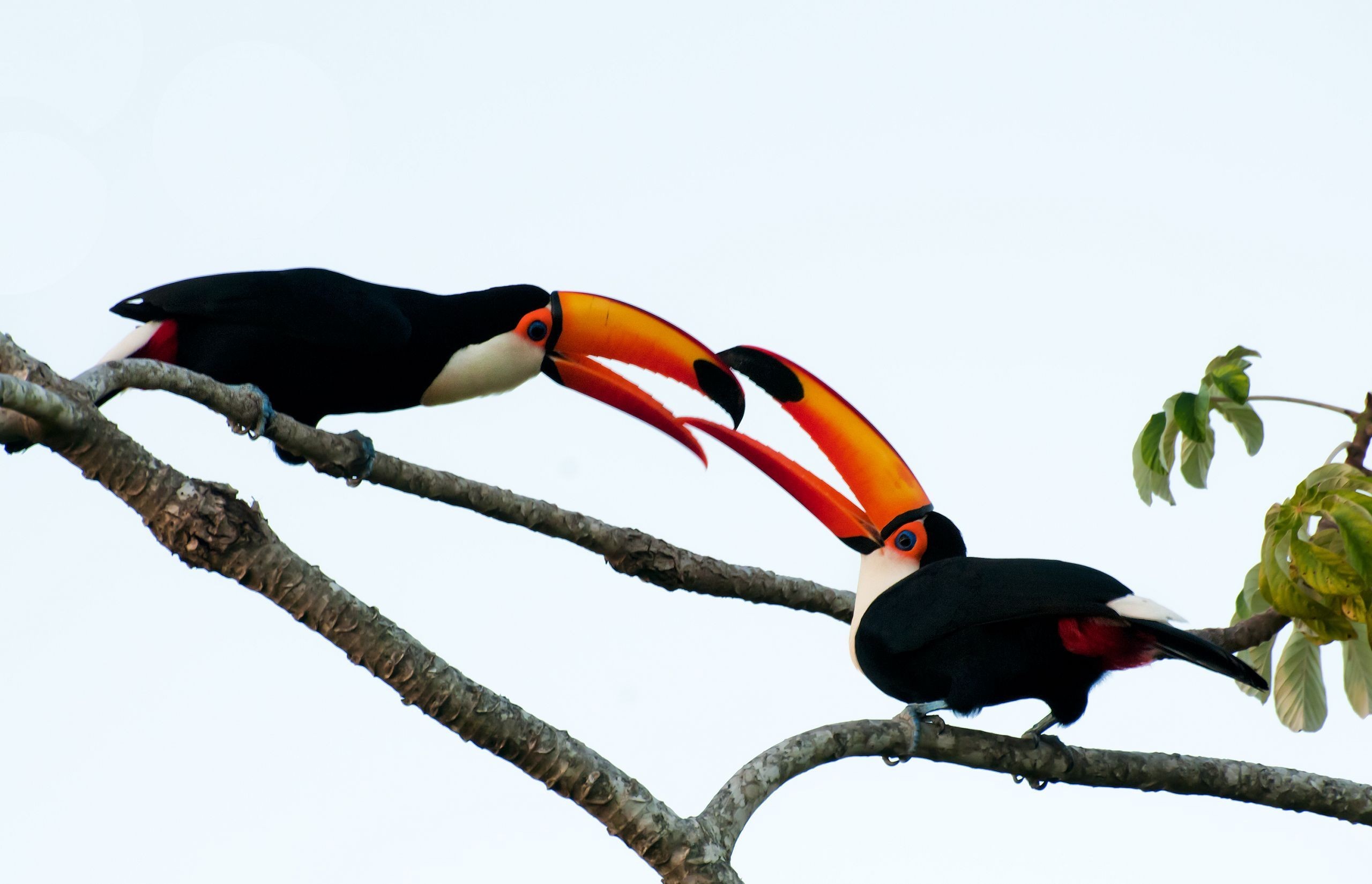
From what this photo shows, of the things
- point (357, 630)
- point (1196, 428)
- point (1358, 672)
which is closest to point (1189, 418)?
point (1196, 428)

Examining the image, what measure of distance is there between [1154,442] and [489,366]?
2575mm

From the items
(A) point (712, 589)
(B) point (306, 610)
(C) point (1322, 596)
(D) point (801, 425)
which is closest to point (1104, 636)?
(C) point (1322, 596)

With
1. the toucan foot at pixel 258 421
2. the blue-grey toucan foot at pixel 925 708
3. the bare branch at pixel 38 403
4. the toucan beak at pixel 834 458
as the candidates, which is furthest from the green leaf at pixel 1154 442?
the bare branch at pixel 38 403

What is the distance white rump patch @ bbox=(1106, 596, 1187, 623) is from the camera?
4.08 m

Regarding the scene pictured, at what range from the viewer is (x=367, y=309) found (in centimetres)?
516

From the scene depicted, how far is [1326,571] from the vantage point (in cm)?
346

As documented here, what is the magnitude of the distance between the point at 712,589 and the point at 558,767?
1.69 meters

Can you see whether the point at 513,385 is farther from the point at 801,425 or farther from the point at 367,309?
the point at 801,425

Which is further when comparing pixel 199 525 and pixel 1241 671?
pixel 1241 671

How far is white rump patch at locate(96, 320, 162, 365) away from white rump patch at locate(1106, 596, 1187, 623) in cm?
364

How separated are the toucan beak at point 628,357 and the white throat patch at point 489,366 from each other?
106 mm

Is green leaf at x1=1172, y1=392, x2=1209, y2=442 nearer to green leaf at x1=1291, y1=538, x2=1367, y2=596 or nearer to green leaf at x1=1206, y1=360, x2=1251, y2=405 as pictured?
green leaf at x1=1206, y1=360, x2=1251, y2=405

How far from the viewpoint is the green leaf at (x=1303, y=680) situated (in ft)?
14.0

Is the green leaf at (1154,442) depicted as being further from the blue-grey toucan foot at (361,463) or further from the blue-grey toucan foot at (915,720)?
the blue-grey toucan foot at (361,463)
